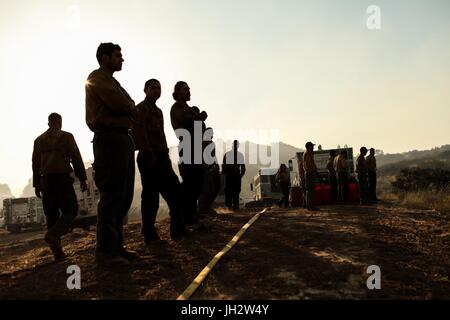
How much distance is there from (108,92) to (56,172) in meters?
1.84

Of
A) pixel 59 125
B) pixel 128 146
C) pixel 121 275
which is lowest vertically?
pixel 121 275

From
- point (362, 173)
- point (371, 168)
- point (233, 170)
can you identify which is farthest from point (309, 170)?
point (371, 168)

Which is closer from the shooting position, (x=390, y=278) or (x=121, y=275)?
(x=390, y=278)

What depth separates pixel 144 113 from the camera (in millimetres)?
5328

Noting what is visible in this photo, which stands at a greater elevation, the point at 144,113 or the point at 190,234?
the point at 144,113

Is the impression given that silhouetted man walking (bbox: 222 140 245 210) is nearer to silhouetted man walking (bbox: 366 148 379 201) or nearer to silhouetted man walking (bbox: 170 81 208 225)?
silhouetted man walking (bbox: 170 81 208 225)

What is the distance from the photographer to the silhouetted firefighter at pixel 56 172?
5.34 metres

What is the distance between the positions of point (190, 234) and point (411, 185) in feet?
75.0

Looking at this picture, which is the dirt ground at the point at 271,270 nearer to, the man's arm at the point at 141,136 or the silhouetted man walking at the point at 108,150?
the silhouetted man walking at the point at 108,150

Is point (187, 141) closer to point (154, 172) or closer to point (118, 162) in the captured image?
point (154, 172)

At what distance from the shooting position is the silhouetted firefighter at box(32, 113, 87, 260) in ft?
17.5
